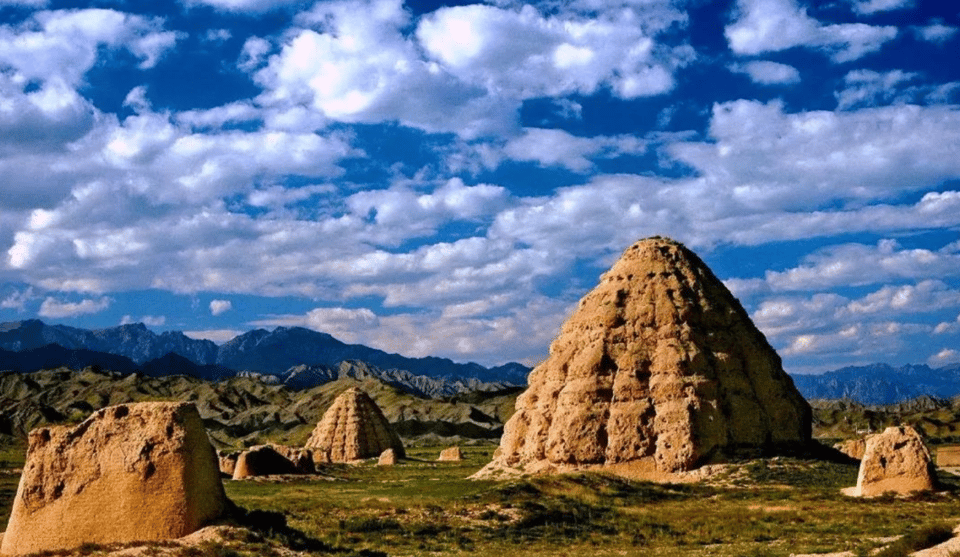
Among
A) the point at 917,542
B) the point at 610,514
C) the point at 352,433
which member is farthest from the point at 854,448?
the point at 917,542

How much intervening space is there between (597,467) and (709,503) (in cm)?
985

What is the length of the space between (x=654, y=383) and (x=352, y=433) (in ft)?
137

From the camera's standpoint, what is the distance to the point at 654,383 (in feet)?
161

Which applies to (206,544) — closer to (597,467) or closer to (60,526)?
(60,526)

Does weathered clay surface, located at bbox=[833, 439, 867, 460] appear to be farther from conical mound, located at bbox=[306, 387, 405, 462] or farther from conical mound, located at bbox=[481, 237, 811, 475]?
conical mound, located at bbox=[306, 387, 405, 462]

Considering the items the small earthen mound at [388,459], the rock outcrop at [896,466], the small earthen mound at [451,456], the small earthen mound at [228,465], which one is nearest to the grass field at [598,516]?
the rock outcrop at [896,466]

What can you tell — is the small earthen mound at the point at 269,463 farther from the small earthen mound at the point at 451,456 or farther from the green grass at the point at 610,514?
the small earthen mound at the point at 451,456

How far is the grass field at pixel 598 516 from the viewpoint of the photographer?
2725 centimetres

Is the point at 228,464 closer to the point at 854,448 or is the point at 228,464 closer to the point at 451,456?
the point at 451,456

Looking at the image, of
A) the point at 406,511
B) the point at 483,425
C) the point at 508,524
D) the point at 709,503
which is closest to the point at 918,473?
the point at 709,503

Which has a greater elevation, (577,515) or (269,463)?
(269,463)

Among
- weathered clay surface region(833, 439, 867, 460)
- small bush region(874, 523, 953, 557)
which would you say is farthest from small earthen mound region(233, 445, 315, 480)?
small bush region(874, 523, 953, 557)

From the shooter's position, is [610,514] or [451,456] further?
[451,456]

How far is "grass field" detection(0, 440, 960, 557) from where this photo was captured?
2725 cm
